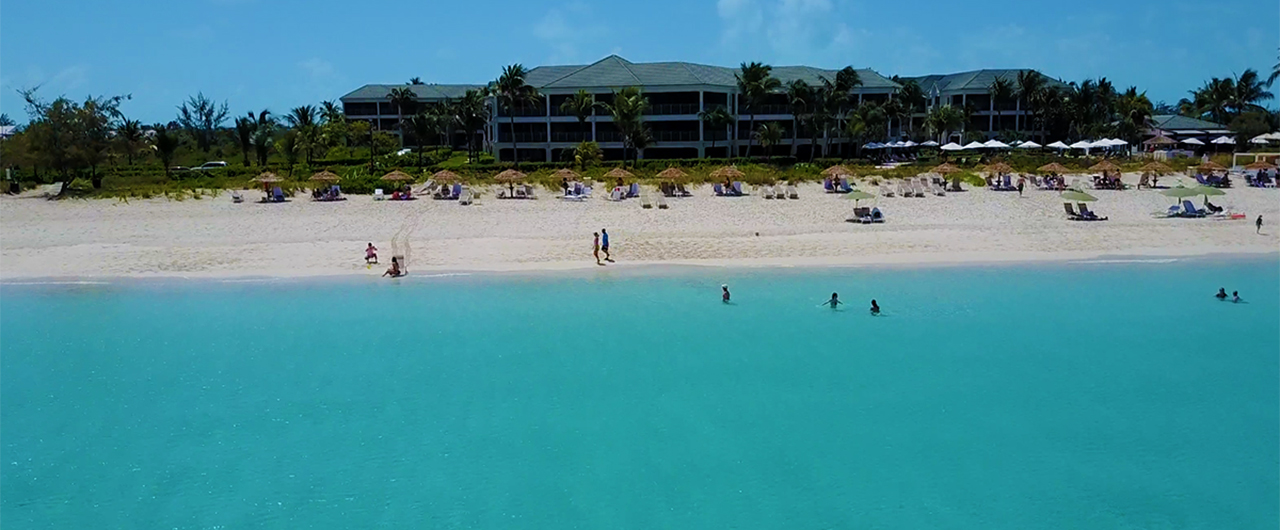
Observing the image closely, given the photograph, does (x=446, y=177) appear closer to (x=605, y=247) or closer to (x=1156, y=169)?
(x=605, y=247)

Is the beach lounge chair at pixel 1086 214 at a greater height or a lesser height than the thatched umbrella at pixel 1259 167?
lesser

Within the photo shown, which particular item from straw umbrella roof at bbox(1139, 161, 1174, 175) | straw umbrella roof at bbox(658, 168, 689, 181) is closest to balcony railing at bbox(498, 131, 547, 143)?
straw umbrella roof at bbox(658, 168, 689, 181)

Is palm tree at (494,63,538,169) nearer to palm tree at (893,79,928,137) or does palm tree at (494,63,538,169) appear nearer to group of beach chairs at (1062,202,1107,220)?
palm tree at (893,79,928,137)

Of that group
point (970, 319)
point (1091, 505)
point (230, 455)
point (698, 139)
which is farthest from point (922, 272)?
Answer: point (698, 139)

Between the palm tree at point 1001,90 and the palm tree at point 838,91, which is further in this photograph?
the palm tree at point 1001,90

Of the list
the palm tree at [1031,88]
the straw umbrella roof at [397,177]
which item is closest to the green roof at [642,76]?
the palm tree at [1031,88]

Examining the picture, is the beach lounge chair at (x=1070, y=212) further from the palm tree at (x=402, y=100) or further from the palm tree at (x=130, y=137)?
the palm tree at (x=402, y=100)
